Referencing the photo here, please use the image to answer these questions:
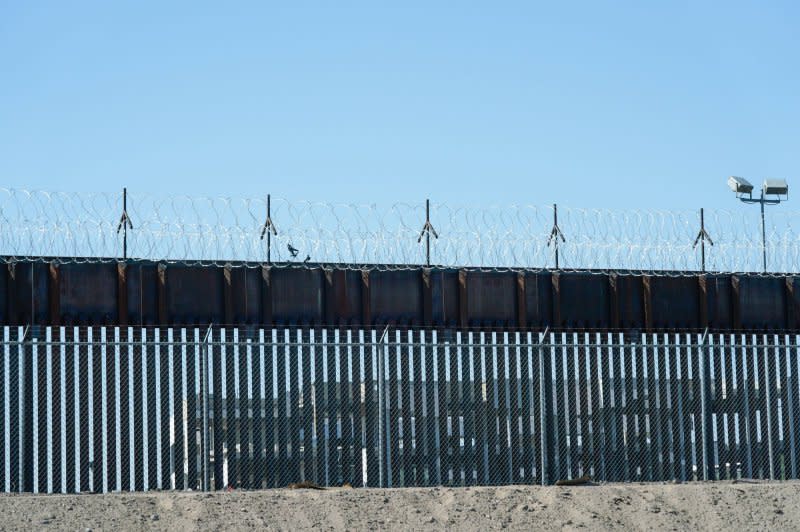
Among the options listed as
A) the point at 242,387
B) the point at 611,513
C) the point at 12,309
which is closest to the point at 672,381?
the point at 611,513

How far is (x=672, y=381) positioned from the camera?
27.9m

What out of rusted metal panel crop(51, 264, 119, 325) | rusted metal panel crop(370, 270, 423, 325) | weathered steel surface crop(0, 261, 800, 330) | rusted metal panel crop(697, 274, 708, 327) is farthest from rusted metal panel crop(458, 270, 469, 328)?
rusted metal panel crop(51, 264, 119, 325)

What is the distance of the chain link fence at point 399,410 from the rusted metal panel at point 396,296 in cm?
30

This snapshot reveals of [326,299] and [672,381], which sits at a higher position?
[326,299]

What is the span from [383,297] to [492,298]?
87.1 inches

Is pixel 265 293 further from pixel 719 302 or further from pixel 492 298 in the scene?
pixel 719 302

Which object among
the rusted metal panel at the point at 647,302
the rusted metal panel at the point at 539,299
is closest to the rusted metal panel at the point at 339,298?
the rusted metal panel at the point at 539,299

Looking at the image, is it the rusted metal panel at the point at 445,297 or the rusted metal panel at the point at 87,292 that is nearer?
the rusted metal panel at the point at 87,292

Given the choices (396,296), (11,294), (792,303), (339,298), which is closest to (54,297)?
(11,294)

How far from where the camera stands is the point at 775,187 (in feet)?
105

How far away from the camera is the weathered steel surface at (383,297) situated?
25281mm

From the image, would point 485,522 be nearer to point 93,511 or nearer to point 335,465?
point 335,465

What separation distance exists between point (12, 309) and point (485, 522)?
901cm

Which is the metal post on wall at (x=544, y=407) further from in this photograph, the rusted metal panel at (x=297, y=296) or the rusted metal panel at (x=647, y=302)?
the rusted metal panel at (x=297, y=296)
